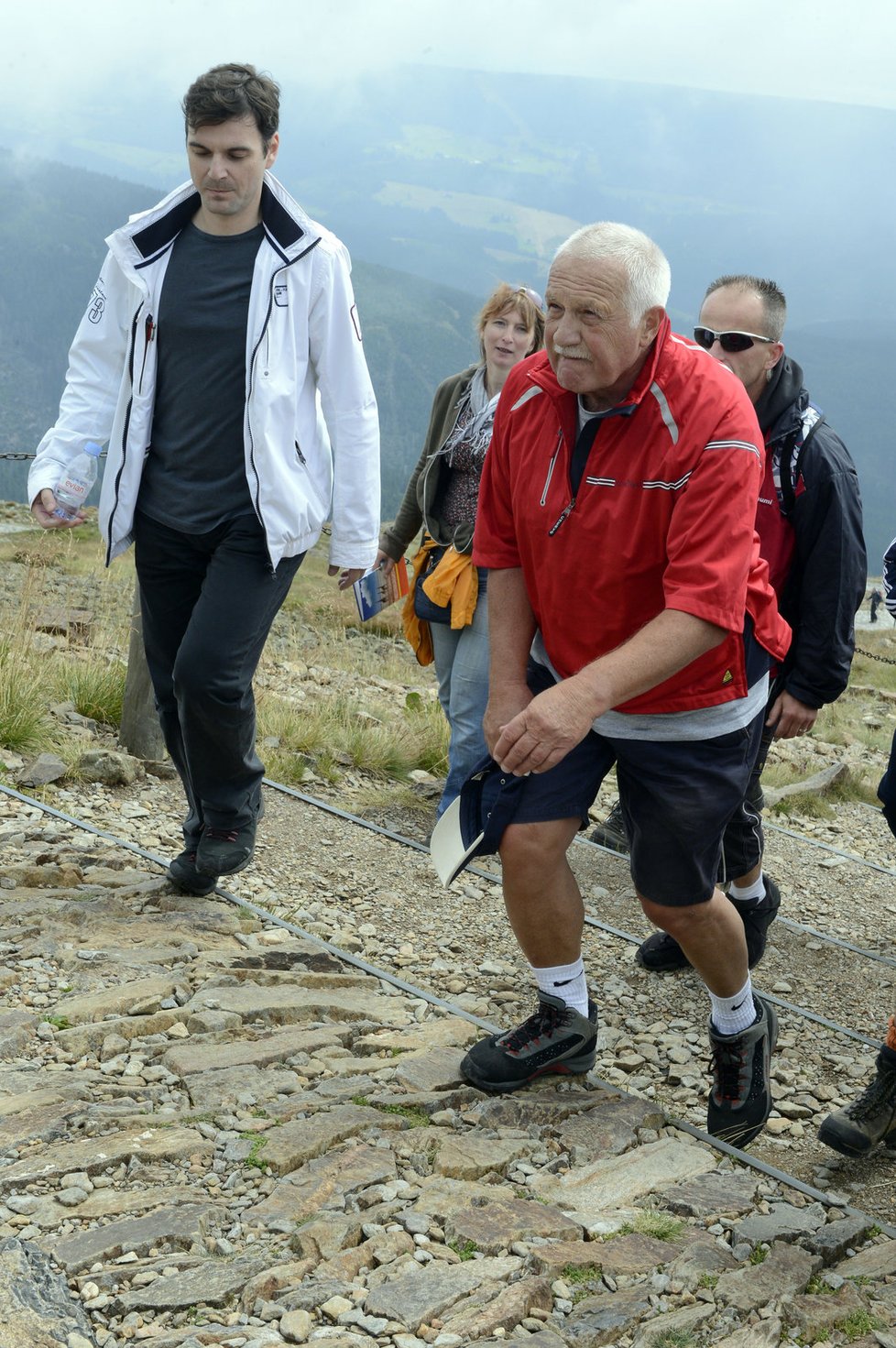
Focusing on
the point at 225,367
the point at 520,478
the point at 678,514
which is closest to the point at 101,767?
the point at 225,367

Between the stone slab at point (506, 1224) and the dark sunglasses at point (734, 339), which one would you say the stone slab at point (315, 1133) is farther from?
the dark sunglasses at point (734, 339)

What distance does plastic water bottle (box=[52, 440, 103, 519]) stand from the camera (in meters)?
4.32

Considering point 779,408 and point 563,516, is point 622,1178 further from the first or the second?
point 779,408

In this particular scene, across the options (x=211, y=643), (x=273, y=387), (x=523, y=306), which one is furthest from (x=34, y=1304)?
(x=523, y=306)

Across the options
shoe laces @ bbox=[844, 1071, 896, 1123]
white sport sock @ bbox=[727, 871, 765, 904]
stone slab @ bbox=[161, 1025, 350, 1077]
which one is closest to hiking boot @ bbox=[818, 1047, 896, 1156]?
shoe laces @ bbox=[844, 1071, 896, 1123]

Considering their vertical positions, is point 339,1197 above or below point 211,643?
A: below

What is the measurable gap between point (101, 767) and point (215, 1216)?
356 cm

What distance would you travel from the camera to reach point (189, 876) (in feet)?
15.4

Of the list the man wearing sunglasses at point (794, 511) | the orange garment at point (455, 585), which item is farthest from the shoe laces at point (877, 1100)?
the orange garment at point (455, 585)

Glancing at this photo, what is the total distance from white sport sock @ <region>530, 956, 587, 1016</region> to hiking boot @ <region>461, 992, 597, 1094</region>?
0.06 feet

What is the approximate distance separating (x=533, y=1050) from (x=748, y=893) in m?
1.40

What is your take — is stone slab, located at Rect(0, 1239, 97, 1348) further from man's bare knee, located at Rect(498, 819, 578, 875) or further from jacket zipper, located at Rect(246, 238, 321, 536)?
jacket zipper, located at Rect(246, 238, 321, 536)

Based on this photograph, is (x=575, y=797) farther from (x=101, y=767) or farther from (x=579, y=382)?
(x=101, y=767)

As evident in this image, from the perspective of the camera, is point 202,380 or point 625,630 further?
point 202,380
